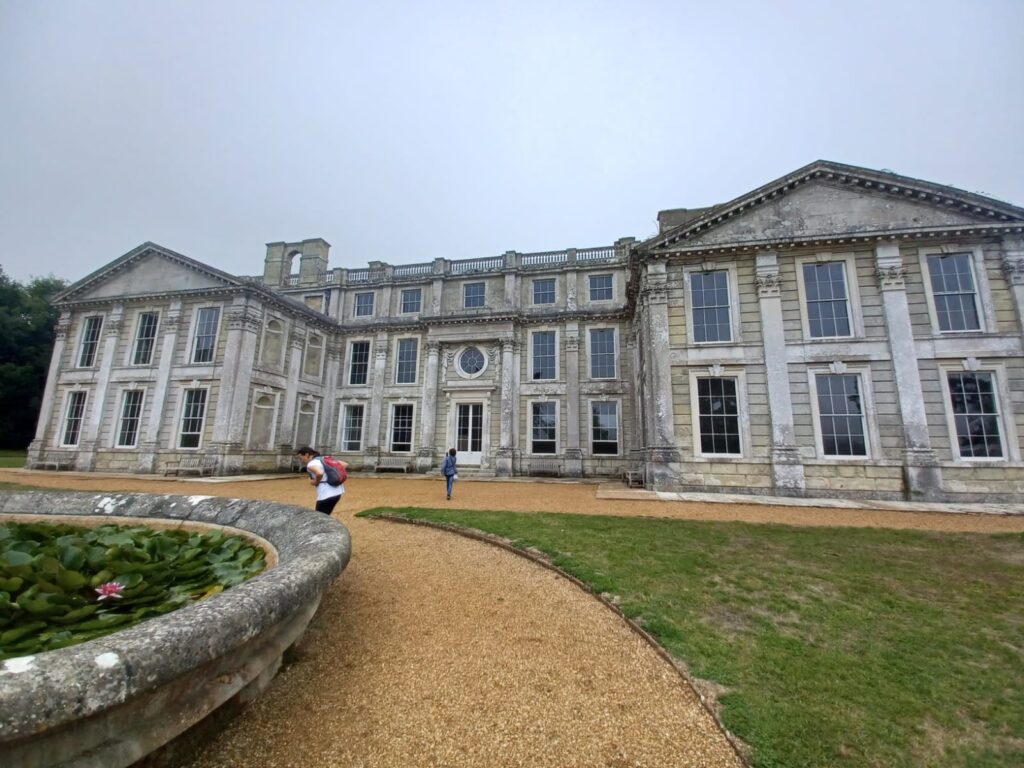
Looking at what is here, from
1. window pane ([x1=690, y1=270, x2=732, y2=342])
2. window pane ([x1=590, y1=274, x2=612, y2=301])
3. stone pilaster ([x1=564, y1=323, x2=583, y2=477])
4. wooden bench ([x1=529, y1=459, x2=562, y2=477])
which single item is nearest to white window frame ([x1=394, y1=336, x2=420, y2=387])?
wooden bench ([x1=529, y1=459, x2=562, y2=477])

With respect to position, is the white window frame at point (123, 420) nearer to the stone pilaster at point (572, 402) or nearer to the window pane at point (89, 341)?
the window pane at point (89, 341)

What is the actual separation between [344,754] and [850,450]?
1538 centimetres

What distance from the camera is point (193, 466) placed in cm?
1830

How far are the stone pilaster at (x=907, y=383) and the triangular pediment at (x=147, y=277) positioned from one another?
25.6 metres

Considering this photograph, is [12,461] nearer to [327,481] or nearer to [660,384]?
[327,481]

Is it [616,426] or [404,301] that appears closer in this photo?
[616,426]

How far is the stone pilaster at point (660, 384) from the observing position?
45.9ft

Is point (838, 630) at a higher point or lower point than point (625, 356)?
lower

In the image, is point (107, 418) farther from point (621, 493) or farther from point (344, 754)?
point (344, 754)

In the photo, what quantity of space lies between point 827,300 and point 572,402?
1098 centimetres

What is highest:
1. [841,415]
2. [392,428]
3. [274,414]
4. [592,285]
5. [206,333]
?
[592,285]

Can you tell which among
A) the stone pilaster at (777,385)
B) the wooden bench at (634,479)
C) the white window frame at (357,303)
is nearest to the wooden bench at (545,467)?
the wooden bench at (634,479)

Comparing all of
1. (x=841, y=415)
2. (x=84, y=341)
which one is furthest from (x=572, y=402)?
(x=84, y=341)

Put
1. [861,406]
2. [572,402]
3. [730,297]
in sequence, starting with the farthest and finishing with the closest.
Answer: [572,402] < [730,297] < [861,406]
